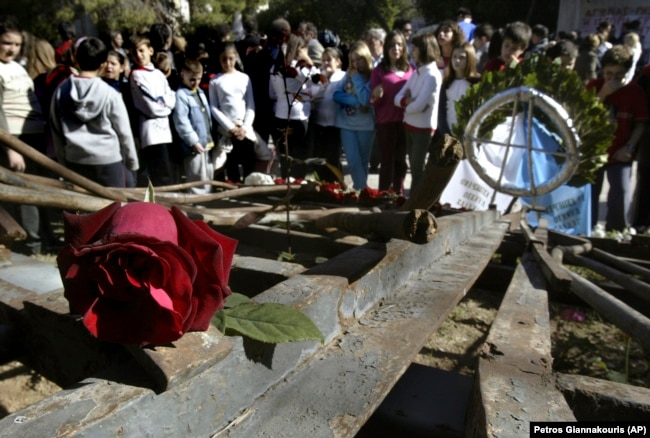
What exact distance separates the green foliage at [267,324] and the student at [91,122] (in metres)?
3.47

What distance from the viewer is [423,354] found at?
3.07m

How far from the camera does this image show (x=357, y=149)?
6.52 meters

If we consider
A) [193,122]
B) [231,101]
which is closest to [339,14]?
[231,101]

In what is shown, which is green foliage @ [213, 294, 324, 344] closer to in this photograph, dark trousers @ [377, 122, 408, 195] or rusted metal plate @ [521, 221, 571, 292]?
rusted metal plate @ [521, 221, 571, 292]

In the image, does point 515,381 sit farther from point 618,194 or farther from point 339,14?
point 339,14

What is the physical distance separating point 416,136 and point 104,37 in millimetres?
5514

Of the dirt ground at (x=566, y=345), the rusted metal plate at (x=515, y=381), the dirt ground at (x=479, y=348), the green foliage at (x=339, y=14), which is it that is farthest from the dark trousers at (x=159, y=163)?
the green foliage at (x=339, y=14)

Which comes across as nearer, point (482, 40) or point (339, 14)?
point (482, 40)

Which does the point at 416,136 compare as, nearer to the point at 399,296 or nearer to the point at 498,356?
the point at 399,296

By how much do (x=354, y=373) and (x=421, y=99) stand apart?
4811 mm

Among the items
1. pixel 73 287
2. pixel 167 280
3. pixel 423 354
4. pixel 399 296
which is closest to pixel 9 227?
pixel 73 287

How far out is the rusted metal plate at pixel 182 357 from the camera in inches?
38.0

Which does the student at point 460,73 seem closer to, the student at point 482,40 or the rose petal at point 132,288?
the student at point 482,40

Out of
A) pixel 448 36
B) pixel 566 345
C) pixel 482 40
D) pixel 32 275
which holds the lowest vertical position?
pixel 566 345
